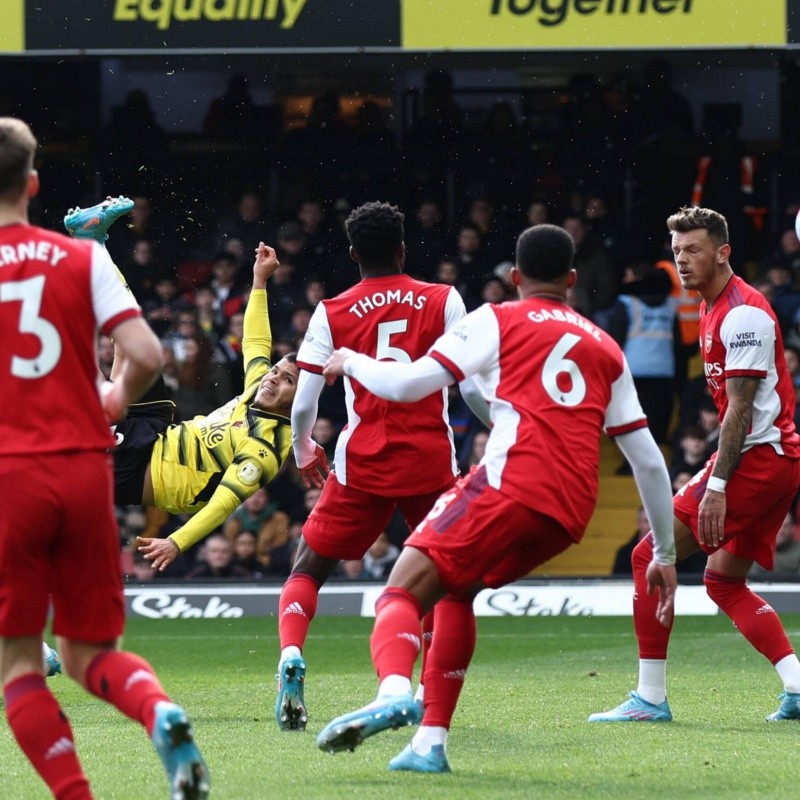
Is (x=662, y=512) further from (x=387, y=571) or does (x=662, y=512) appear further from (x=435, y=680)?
(x=387, y=571)

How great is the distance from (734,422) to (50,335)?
3454 millimetres

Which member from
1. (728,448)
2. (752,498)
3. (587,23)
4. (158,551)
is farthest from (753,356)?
(587,23)

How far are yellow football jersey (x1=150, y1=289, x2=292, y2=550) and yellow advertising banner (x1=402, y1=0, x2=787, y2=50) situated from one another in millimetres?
5868

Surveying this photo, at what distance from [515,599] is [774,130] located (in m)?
7.05

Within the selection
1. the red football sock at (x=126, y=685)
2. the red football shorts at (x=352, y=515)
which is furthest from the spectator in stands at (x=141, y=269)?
the red football sock at (x=126, y=685)

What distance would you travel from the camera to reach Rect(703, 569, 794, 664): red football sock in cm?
739

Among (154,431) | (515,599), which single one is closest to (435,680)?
(154,431)

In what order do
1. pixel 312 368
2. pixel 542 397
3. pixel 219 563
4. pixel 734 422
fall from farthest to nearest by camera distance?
pixel 219 563 → pixel 734 422 → pixel 312 368 → pixel 542 397

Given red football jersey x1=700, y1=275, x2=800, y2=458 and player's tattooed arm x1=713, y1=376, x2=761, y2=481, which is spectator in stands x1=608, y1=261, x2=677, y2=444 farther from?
player's tattooed arm x1=713, y1=376, x2=761, y2=481

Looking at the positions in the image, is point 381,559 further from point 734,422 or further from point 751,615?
point 734,422

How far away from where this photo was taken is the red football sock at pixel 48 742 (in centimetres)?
445

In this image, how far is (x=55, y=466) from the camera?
14.7ft

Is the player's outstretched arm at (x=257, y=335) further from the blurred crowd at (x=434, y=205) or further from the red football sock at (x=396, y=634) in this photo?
the blurred crowd at (x=434, y=205)

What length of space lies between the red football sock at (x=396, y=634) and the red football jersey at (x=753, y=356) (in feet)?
7.63
